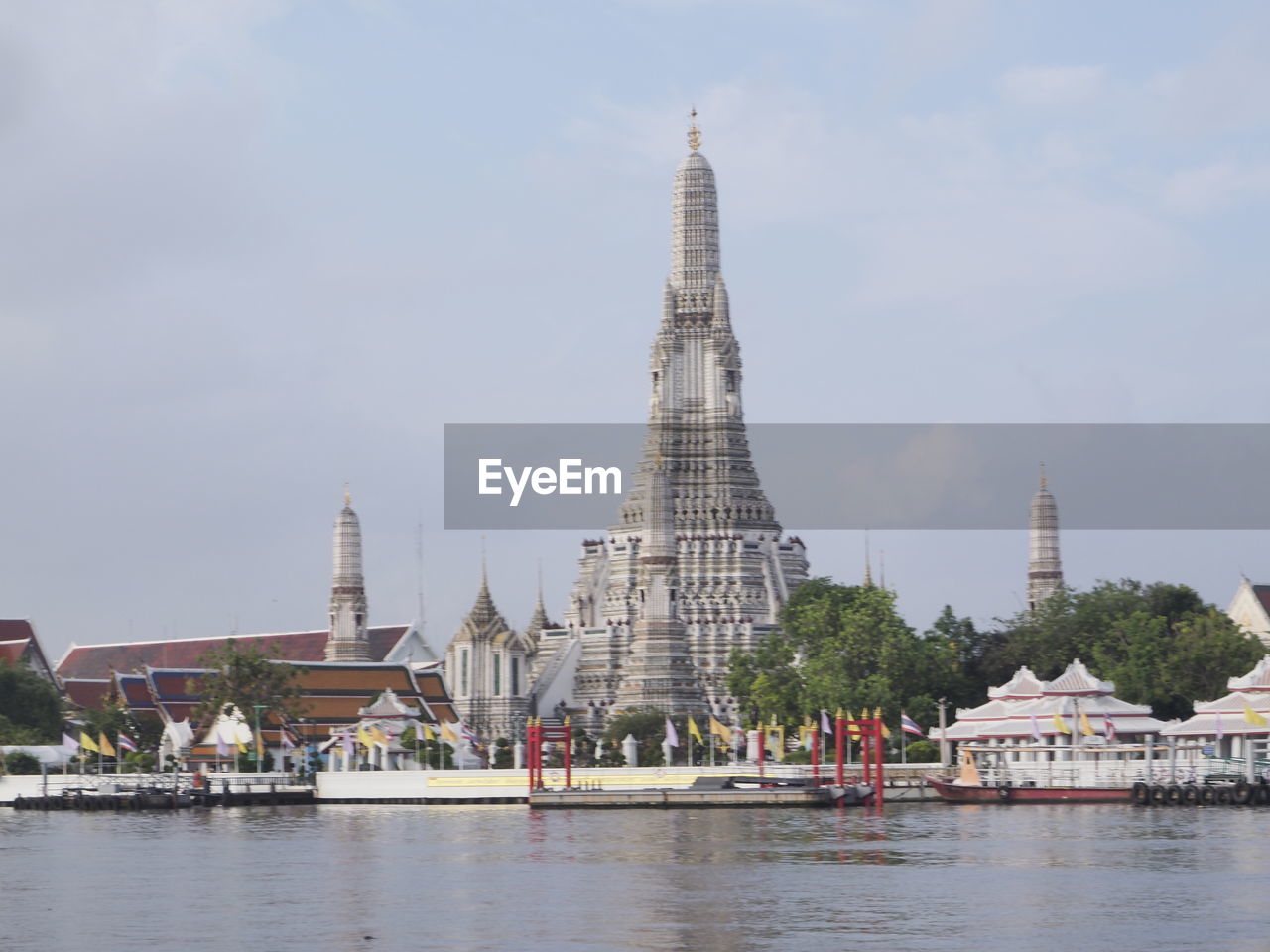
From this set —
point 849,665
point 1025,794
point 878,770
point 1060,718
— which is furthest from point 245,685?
point 1060,718

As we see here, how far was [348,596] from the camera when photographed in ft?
453

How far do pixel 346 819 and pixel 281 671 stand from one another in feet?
78.5

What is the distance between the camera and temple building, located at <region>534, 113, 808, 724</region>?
130625 mm

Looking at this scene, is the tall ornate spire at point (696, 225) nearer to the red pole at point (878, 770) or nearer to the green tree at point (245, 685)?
the green tree at point (245, 685)

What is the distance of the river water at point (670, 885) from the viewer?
45.1 meters

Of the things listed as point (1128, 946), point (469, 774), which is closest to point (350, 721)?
point (469, 774)

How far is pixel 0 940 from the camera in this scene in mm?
46094

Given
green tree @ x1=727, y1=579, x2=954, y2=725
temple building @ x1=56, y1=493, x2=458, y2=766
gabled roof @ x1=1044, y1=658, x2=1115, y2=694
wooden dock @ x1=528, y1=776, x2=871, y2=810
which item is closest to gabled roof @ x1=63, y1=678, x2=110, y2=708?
temple building @ x1=56, y1=493, x2=458, y2=766

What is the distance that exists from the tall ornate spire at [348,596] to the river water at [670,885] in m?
57.0

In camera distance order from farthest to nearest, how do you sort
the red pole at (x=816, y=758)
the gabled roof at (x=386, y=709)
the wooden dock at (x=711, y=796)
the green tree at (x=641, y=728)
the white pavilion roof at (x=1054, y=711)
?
the green tree at (x=641, y=728)
the gabled roof at (x=386, y=709)
the white pavilion roof at (x=1054, y=711)
the red pole at (x=816, y=758)
the wooden dock at (x=711, y=796)

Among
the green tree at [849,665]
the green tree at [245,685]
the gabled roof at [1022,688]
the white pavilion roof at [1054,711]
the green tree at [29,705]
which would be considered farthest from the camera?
the green tree at [29,705]

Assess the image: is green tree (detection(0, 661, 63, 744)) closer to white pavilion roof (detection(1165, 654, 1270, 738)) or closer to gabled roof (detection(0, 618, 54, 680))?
gabled roof (detection(0, 618, 54, 680))

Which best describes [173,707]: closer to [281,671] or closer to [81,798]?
[281,671]

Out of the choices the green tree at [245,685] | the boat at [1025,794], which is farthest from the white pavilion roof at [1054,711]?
the green tree at [245,685]
